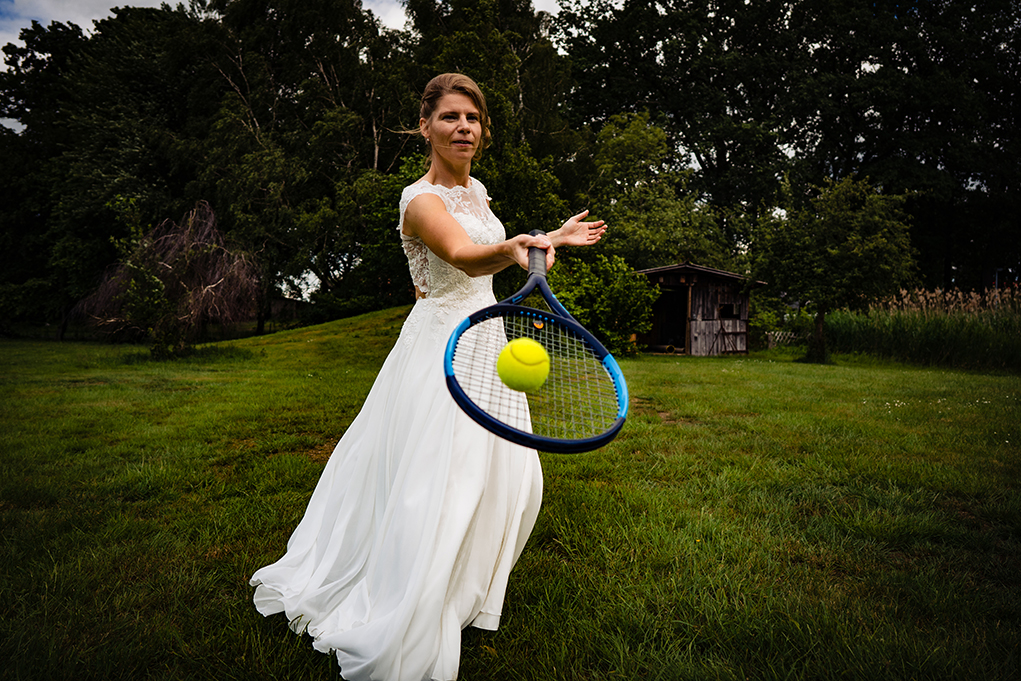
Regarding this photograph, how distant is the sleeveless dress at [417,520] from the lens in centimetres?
210

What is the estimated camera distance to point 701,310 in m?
A: 20.5

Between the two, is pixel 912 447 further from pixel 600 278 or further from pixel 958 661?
pixel 600 278

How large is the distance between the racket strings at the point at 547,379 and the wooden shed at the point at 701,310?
1775 cm

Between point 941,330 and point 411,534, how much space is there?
18040 millimetres

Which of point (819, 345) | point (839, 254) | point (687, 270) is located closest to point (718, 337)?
point (687, 270)

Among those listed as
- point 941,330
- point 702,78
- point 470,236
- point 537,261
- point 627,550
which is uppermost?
point 702,78

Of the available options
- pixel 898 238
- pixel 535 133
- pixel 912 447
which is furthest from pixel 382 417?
pixel 535 133

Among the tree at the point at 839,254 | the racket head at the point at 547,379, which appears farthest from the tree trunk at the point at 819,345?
the racket head at the point at 547,379

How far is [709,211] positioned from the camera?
28.9m

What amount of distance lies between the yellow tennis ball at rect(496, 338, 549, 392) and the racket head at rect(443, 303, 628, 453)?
0.46 feet

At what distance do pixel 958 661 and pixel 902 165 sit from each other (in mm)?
35376

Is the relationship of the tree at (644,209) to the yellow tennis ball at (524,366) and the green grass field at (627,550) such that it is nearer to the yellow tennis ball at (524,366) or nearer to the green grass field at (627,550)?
the green grass field at (627,550)

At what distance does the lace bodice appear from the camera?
243 cm

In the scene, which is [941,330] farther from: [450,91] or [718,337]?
[450,91]
